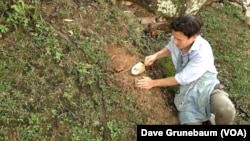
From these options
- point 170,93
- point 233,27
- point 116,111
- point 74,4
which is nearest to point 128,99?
A: point 116,111

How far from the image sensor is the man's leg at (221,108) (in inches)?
131

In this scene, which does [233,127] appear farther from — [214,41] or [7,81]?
[7,81]

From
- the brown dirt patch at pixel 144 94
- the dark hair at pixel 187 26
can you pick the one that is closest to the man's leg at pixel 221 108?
the brown dirt patch at pixel 144 94

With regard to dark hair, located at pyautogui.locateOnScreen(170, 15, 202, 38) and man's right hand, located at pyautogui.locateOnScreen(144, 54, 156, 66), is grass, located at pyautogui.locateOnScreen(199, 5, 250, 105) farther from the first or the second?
dark hair, located at pyautogui.locateOnScreen(170, 15, 202, 38)

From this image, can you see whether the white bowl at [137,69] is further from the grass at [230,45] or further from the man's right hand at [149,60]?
the grass at [230,45]

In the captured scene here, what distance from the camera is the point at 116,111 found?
3.65 metres

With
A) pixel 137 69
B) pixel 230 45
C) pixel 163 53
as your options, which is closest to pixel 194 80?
pixel 163 53

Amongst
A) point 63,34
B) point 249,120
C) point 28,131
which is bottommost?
point 249,120

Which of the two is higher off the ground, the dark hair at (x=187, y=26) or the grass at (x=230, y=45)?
the dark hair at (x=187, y=26)

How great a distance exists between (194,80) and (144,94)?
57 cm

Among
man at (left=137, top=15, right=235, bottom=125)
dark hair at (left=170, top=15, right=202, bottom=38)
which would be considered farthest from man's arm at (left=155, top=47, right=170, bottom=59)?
dark hair at (left=170, top=15, right=202, bottom=38)

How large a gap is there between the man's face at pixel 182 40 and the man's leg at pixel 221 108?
507 mm

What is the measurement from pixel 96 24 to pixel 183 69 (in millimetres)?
1189

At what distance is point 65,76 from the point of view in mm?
3705
